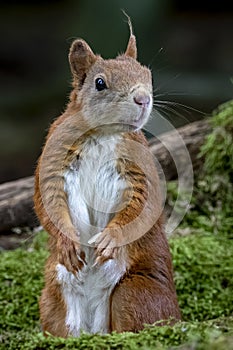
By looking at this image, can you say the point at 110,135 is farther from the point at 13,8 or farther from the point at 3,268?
the point at 13,8

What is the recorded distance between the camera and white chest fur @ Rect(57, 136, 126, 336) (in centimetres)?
491

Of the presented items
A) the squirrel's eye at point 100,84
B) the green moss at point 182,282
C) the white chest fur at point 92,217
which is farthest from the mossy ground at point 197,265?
the squirrel's eye at point 100,84

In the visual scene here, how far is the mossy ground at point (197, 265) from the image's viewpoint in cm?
600

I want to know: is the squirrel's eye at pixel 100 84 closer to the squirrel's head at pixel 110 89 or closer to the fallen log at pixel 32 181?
the squirrel's head at pixel 110 89

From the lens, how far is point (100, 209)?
4.95 m

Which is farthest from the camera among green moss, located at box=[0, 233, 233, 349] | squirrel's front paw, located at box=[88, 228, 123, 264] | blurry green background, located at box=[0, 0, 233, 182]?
blurry green background, located at box=[0, 0, 233, 182]

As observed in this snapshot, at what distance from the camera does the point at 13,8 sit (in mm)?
16000

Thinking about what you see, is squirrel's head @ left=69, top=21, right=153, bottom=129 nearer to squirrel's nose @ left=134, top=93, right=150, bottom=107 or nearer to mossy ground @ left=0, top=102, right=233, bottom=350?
squirrel's nose @ left=134, top=93, right=150, bottom=107

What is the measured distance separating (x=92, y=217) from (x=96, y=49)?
8.78m

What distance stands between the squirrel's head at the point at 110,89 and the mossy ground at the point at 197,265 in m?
1.04

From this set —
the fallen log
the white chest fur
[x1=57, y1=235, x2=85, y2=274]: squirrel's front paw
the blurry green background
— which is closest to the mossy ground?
the fallen log

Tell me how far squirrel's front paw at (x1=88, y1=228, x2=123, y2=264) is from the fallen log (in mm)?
2131

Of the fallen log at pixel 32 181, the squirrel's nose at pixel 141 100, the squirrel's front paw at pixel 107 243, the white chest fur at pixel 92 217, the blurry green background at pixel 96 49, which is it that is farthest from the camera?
the blurry green background at pixel 96 49

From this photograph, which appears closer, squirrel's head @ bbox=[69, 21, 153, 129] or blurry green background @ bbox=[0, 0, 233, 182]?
squirrel's head @ bbox=[69, 21, 153, 129]
